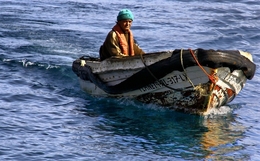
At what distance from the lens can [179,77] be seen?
1098cm

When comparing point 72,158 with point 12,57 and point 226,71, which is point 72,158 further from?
point 12,57

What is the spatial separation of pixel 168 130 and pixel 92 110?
72.0 inches

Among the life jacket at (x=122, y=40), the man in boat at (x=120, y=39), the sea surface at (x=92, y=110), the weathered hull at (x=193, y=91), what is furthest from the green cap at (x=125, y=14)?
the sea surface at (x=92, y=110)

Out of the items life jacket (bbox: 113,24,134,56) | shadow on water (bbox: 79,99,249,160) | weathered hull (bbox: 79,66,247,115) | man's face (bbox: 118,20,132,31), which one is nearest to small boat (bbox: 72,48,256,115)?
A: weathered hull (bbox: 79,66,247,115)

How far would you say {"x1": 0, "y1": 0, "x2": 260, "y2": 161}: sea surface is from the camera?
946 cm

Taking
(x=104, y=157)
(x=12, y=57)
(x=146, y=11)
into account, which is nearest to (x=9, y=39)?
(x=12, y=57)

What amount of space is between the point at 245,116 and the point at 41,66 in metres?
5.67

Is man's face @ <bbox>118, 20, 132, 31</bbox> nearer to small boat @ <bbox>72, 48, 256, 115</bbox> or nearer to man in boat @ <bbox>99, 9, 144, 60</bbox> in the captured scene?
man in boat @ <bbox>99, 9, 144, 60</bbox>

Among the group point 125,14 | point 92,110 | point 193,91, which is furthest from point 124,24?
point 193,91

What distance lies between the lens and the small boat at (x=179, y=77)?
10.5 meters

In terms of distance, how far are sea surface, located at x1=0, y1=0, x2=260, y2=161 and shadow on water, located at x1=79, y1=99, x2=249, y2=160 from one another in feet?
0.06

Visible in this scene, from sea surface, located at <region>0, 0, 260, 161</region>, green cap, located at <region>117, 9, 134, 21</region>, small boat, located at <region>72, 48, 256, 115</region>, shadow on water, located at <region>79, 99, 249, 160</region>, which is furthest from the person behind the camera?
green cap, located at <region>117, 9, 134, 21</region>

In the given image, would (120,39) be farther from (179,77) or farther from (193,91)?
(193,91)

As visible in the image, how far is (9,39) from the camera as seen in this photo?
18828mm
